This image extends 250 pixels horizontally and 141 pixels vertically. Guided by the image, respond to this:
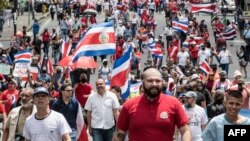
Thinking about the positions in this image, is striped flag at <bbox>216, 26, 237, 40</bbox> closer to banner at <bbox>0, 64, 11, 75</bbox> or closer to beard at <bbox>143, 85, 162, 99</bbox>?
banner at <bbox>0, 64, 11, 75</bbox>

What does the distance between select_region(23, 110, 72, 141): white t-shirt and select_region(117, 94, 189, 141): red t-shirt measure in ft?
5.31

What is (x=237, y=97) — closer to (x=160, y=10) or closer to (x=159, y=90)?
(x=159, y=90)

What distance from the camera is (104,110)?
1296 cm

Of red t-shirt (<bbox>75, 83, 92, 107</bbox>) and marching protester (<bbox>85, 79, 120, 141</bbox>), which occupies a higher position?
marching protester (<bbox>85, 79, 120, 141</bbox>)

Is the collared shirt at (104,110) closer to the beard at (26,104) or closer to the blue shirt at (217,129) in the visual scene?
the beard at (26,104)

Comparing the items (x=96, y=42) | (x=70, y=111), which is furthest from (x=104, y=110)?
(x=96, y=42)

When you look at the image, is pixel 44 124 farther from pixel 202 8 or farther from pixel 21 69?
pixel 202 8

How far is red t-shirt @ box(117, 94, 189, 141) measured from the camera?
7.96 meters

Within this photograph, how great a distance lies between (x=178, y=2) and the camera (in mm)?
56688

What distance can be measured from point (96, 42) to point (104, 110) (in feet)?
17.1

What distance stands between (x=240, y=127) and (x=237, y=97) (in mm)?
279

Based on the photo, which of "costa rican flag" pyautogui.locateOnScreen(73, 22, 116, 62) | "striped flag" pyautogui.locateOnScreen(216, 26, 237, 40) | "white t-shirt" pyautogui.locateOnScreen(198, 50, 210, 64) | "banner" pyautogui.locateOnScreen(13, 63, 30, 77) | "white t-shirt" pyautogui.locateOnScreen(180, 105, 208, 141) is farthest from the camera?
"striped flag" pyautogui.locateOnScreen(216, 26, 237, 40)

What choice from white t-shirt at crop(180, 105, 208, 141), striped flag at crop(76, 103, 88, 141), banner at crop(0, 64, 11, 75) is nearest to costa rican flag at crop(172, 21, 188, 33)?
banner at crop(0, 64, 11, 75)

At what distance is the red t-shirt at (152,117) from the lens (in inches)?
313
